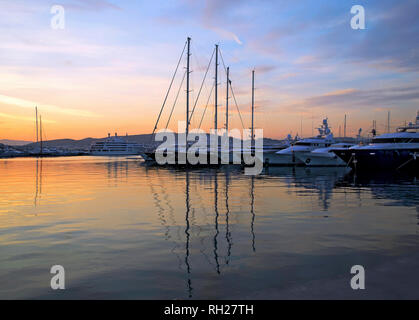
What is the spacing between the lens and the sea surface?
6.13 m

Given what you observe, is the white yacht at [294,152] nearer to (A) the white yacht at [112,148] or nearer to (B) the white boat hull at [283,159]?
(B) the white boat hull at [283,159]

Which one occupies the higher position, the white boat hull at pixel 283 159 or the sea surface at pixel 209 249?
the white boat hull at pixel 283 159

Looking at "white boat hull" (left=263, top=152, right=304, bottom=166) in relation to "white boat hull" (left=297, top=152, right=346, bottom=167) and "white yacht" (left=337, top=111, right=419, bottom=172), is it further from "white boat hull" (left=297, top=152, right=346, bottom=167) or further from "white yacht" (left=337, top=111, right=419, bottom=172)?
"white yacht" (left=337, top=111, right=419, bottom=172)

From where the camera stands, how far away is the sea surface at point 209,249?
20.1 ft

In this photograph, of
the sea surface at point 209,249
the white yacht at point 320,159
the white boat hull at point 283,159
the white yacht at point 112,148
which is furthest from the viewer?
the white yacht at point 112,148

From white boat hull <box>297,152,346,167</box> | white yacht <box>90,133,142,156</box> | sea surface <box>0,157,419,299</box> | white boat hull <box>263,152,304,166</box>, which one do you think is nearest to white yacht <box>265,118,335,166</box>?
white boat hull <box>263,152,304,166</box>

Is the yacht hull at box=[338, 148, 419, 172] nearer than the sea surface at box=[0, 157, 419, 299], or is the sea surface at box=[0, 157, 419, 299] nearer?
the sea surface at box=[0, 157, 419, 299]

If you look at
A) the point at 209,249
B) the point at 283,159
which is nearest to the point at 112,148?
the point at 283,159

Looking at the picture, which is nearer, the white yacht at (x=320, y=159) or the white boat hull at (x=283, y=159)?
the white yacht at (x=320, y=159)

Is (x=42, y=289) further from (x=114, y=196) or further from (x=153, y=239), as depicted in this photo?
(x=114, y=196)

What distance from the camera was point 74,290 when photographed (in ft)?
20.0

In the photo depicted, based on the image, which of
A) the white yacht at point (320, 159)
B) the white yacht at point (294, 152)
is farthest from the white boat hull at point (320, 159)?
the white yacht at point (294, 152)
